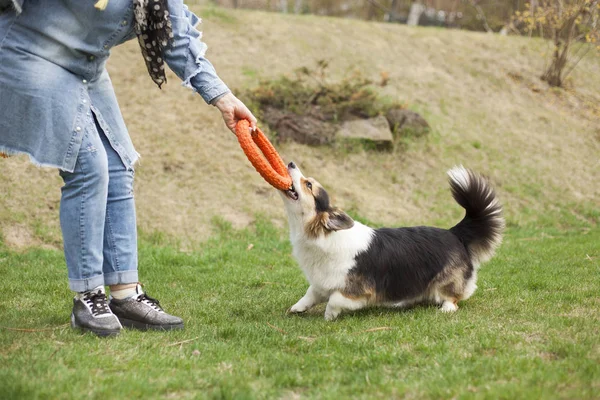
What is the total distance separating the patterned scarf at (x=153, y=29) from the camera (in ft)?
10.5

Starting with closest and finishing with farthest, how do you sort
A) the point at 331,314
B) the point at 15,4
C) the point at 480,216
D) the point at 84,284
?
the point at 15,4, the point at 84,284, the point at 331,314, the point at 480,216

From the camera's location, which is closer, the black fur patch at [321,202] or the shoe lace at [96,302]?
the shoe lace at [96,302]

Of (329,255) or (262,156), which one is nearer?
(262,156)

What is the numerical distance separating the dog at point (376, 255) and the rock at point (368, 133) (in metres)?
5.21

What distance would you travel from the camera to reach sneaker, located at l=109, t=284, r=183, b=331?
3664 millimetres

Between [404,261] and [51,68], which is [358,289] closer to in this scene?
[404,261]

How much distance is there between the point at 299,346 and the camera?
3420mm

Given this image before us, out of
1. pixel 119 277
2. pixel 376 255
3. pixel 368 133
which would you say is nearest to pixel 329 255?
pixel 376 255

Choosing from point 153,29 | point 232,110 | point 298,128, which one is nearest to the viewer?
point 153,29

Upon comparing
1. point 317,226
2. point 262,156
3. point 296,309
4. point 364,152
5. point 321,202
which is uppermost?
point 262,156

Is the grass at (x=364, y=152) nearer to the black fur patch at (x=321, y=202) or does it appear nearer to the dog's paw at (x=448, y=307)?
the black fur patch at (x=321, y=202)

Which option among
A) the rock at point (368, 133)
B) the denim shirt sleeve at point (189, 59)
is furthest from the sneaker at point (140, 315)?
the rock at point (368, 133)

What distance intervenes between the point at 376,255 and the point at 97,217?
1.91 meters

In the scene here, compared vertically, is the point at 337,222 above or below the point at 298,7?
above
